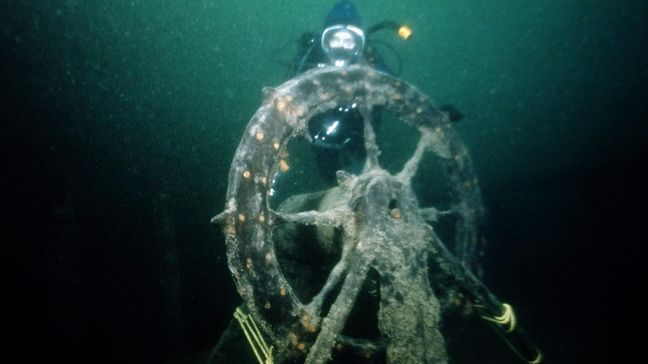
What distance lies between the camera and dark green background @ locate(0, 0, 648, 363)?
4.81 m

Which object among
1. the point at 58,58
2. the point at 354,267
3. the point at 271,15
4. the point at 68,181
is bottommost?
the point at 354,267

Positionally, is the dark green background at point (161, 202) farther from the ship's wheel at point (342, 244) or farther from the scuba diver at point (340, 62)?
the scuba diver at point (340, 62)

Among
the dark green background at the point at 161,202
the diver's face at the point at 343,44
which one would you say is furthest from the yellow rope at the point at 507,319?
the diver's face at the point at 343,44

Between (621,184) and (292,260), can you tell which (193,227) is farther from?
(621,184)

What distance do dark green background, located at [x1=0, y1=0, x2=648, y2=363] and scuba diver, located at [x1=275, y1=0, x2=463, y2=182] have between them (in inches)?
112

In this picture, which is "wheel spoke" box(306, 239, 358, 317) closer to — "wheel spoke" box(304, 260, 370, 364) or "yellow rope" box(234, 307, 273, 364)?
"wheel spoke" box(304, 260, 370, 364)

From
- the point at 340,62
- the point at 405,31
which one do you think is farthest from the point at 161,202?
the point at 405,31

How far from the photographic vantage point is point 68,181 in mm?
5258

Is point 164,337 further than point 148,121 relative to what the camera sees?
No

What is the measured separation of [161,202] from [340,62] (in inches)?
→ 195

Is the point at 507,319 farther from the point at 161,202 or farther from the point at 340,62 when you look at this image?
the point at 161,202

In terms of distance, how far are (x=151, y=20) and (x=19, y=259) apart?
1518 centimetres

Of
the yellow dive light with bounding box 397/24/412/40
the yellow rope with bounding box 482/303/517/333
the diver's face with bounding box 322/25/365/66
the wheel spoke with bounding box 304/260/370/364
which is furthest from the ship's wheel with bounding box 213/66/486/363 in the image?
the yellow dive light with bounding box 397/24/412/40

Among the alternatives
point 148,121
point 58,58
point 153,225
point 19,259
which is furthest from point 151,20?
point 19,259
